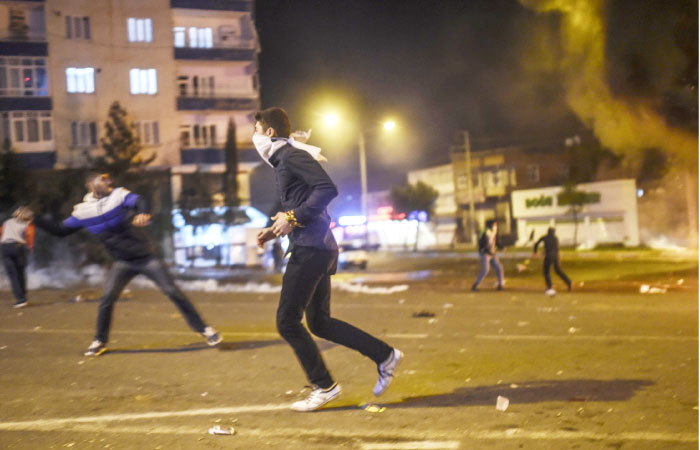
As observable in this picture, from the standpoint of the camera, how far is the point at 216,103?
1558 inches

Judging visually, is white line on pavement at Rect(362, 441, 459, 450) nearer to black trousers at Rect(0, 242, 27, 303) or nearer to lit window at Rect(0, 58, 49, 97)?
black trousers at Rect(0, 242, 27, 303)

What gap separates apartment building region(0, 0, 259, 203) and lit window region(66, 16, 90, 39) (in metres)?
0.05

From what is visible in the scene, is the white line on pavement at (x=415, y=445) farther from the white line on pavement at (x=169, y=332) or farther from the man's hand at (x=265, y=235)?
the white line on pavement at (x=169, y=332)

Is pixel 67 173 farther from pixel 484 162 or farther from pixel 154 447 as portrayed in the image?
pixel 484 162

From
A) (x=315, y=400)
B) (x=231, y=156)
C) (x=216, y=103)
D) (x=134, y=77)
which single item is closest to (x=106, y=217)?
(x=315, y=400)

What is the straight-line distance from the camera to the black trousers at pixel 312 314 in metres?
4.85

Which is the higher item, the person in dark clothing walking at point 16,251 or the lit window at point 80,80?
the lit window at point 80,80

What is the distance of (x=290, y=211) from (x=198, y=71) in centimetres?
3695

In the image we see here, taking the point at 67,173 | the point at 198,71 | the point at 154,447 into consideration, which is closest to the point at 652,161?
the point at 198,71

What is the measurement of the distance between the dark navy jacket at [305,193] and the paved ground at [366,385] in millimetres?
1196

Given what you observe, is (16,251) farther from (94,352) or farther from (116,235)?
(116,235)

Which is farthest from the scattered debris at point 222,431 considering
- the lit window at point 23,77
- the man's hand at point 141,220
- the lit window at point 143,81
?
the lit window at point 143,81

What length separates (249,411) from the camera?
16.2 ft

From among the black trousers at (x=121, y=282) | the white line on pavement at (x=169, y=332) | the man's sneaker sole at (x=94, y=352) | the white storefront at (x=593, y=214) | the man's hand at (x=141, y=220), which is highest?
the man's hand at (x=141, y=220)
